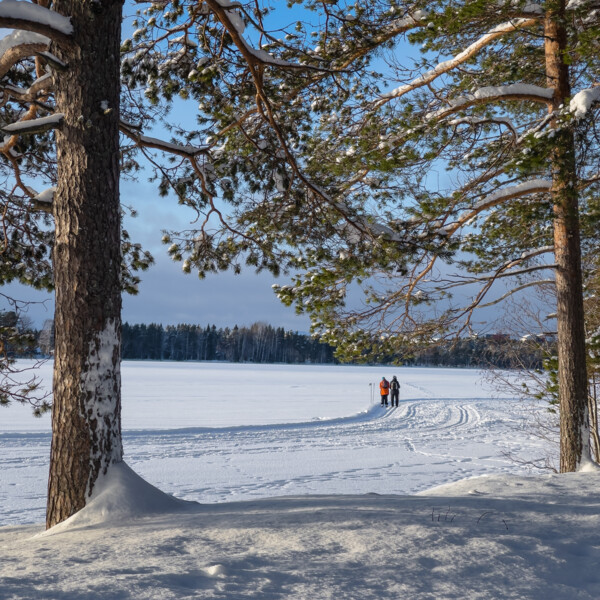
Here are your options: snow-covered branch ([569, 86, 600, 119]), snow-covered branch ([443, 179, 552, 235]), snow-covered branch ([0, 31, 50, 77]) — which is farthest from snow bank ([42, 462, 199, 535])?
snow-covered branch ([569, 86, 600, 119])

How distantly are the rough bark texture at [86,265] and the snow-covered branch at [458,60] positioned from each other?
4309 mm

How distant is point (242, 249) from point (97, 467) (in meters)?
3.79

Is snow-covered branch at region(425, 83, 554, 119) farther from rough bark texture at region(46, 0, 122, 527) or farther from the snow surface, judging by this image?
the snow surface

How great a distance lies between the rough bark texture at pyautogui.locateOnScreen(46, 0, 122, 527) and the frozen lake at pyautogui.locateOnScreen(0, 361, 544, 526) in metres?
3.98

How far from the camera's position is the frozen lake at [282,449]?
982 cm

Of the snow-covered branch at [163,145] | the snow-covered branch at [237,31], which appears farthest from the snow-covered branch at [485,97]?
the snow-covered branch at [163,145]

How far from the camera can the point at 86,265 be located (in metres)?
4.47

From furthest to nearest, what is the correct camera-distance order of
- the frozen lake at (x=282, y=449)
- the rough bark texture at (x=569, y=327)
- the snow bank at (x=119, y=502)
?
1. the frozen lake at (x=282, y=449)
2. the rough bark texture at (x=569, y=327)
3. the snow bank at (x=119, y=502)

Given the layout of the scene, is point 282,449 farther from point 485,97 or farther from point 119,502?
point 119,502

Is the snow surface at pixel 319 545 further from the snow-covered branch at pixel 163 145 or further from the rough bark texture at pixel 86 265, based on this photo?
the snow-covered branch at pixel 163 145

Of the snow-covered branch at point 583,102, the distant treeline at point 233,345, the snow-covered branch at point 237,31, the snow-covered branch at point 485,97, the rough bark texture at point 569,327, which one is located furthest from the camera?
the distant treeline at point 233,345

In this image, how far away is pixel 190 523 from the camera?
3.96 m

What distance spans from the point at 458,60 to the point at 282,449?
9711 millimetres

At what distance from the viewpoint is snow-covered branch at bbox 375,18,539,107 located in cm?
723
